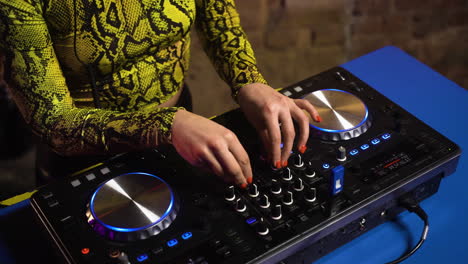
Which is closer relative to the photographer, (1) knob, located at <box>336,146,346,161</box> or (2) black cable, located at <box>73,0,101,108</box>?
(1) knob, located at <box>336,146,346,161</box>

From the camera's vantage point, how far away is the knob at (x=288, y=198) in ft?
2.76

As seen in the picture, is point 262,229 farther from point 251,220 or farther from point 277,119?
point 277,119

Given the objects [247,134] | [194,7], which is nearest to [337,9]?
[194,7]

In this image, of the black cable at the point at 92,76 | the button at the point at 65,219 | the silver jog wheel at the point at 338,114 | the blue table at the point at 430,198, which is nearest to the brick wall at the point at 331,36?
the blue table at the point at 430,198

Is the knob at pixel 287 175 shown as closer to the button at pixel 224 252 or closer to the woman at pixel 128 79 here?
the woman at pixel 128 79

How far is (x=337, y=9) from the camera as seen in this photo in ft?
8.09

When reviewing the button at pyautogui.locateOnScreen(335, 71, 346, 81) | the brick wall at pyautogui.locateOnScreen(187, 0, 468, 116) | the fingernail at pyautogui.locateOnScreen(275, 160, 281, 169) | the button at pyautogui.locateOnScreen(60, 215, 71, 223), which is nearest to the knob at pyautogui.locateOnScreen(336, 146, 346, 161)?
the fingernail at pyautogui.locateOnScreen(275, 160, 281, 169)

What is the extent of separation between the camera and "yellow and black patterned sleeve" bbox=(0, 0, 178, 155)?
928 mm

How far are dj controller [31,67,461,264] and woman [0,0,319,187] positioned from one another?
1.4 inches

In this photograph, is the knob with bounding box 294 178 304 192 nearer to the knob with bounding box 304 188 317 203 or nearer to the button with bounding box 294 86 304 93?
the knob with bounding box 304 188 317 203

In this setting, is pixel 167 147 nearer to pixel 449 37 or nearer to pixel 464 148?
pixel 464 148

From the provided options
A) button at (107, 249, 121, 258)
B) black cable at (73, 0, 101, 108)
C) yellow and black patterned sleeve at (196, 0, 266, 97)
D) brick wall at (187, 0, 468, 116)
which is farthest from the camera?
brick wall at (187, 0, 468, 116)

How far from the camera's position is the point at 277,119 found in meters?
0.94

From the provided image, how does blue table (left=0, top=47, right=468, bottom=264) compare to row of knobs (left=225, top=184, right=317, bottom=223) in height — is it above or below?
below
